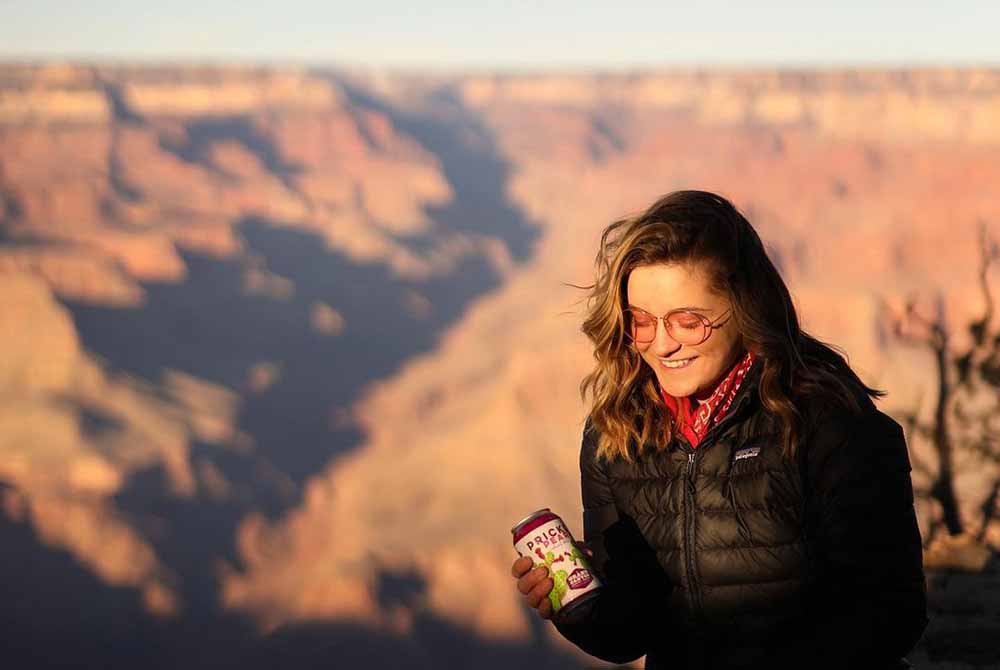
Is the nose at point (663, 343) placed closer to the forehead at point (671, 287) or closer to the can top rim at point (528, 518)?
the forehead at point (671, 287)

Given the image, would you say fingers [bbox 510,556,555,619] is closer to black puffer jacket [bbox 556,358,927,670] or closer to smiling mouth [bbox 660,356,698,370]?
black puffer jacket [bbox 556,358,927,670]

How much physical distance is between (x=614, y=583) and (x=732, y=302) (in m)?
0.66

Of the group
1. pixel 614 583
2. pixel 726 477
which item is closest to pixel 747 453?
pixel 726 477

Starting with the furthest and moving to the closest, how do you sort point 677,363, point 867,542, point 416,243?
point 416,243 < point 677,363 < point 867,542

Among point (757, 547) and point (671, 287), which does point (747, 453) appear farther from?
point (671, 287)

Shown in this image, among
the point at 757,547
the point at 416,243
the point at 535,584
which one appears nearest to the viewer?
the point at 757,547

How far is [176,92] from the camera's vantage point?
157125 millimetres

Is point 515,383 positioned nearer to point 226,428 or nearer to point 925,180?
point 226,428

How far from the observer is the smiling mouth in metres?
2.33

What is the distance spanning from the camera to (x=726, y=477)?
2.28m

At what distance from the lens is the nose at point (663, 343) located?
2314 mm

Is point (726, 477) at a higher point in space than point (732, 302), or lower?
lower

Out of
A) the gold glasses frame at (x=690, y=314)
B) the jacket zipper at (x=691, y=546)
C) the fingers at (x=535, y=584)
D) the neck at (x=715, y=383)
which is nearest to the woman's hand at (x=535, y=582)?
the fingers at (x=535, y=584)

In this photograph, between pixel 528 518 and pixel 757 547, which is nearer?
pixel 757 547
